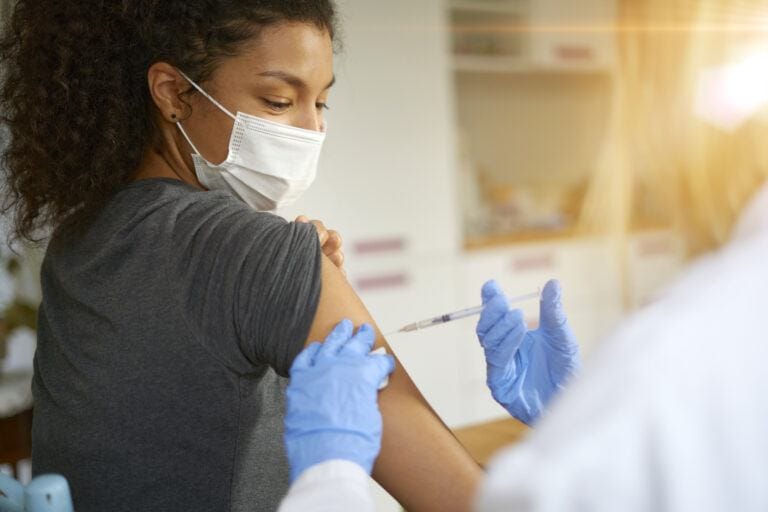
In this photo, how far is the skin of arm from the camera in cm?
90

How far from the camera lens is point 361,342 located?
90 centimetres

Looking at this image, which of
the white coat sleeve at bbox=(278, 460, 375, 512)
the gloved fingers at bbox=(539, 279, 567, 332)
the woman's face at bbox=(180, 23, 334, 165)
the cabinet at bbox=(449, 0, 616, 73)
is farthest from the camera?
the cabinet at bbox=(449, 0, 616, 73)

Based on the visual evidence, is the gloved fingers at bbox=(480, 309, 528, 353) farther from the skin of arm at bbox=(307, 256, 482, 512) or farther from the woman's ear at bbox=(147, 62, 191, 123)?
the woman's ear at bbox=(147, 62, 191, 123)

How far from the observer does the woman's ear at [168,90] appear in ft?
3.66

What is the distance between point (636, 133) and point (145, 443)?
154 inches

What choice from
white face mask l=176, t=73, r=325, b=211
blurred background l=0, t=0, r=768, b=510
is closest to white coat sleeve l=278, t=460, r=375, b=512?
white face mask l=176, t=73, r=325, b=211

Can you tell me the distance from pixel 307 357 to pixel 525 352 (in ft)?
1.52

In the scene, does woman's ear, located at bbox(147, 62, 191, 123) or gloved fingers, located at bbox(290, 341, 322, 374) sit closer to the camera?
gloved fingers, located at bbox(290, 341, 322, 374)

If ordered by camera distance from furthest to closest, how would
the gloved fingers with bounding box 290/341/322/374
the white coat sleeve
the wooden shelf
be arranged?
the wooden shelf < the gloved fingers with bounding box 290/341/322/374 < the white coat sleeve

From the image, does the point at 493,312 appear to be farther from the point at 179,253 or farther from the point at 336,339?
the point at 179,253

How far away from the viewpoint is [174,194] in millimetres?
1025

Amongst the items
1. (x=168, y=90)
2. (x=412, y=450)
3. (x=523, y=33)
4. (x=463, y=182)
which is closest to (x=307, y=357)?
(x=412, y=450)

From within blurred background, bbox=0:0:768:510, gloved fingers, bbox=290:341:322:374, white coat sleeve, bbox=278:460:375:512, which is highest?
gloved fingers, bbox=290:341:322:374

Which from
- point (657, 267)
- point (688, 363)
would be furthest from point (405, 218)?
point (688, 363)
